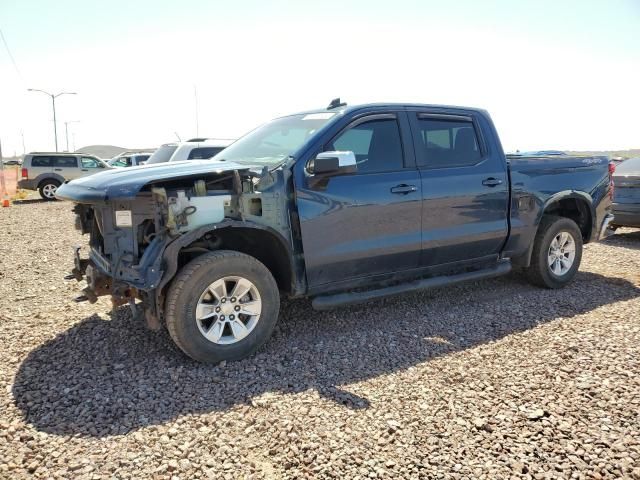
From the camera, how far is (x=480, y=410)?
3035 mm

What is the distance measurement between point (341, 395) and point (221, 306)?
1.13 metres

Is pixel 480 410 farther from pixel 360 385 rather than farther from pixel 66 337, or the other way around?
pixel 66 337

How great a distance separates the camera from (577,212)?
20.1 ft

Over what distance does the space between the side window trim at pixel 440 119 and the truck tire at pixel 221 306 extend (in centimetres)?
184

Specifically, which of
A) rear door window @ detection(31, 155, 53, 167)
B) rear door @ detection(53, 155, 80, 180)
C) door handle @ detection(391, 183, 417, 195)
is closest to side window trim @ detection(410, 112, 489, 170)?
door handle @ detection(391, 183, 417, 195)

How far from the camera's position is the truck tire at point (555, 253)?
18.3 ft

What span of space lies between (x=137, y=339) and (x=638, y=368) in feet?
12.7

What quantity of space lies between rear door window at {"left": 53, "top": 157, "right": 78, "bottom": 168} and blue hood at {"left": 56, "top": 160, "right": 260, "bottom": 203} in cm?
1694

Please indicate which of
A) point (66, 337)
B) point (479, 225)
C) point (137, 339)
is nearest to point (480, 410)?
point (479, 225)

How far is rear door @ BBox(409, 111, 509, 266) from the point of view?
4.64 m

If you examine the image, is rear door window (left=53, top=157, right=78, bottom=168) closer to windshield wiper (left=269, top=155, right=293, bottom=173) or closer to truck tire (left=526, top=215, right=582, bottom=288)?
windshield wiper (left=269, top=155, right=293, bottom=173)

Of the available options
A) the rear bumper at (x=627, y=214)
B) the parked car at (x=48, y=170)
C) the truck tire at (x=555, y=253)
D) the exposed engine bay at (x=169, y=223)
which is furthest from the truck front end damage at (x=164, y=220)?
the parked car at (x=48, y=170)

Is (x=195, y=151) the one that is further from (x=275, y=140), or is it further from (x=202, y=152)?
(x=275, y=140)

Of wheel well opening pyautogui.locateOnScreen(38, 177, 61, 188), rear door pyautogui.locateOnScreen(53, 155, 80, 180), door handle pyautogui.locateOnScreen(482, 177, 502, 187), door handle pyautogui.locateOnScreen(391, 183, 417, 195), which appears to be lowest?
door handle pyautogui.locateOnScreen(391, 183, 417, 195)
